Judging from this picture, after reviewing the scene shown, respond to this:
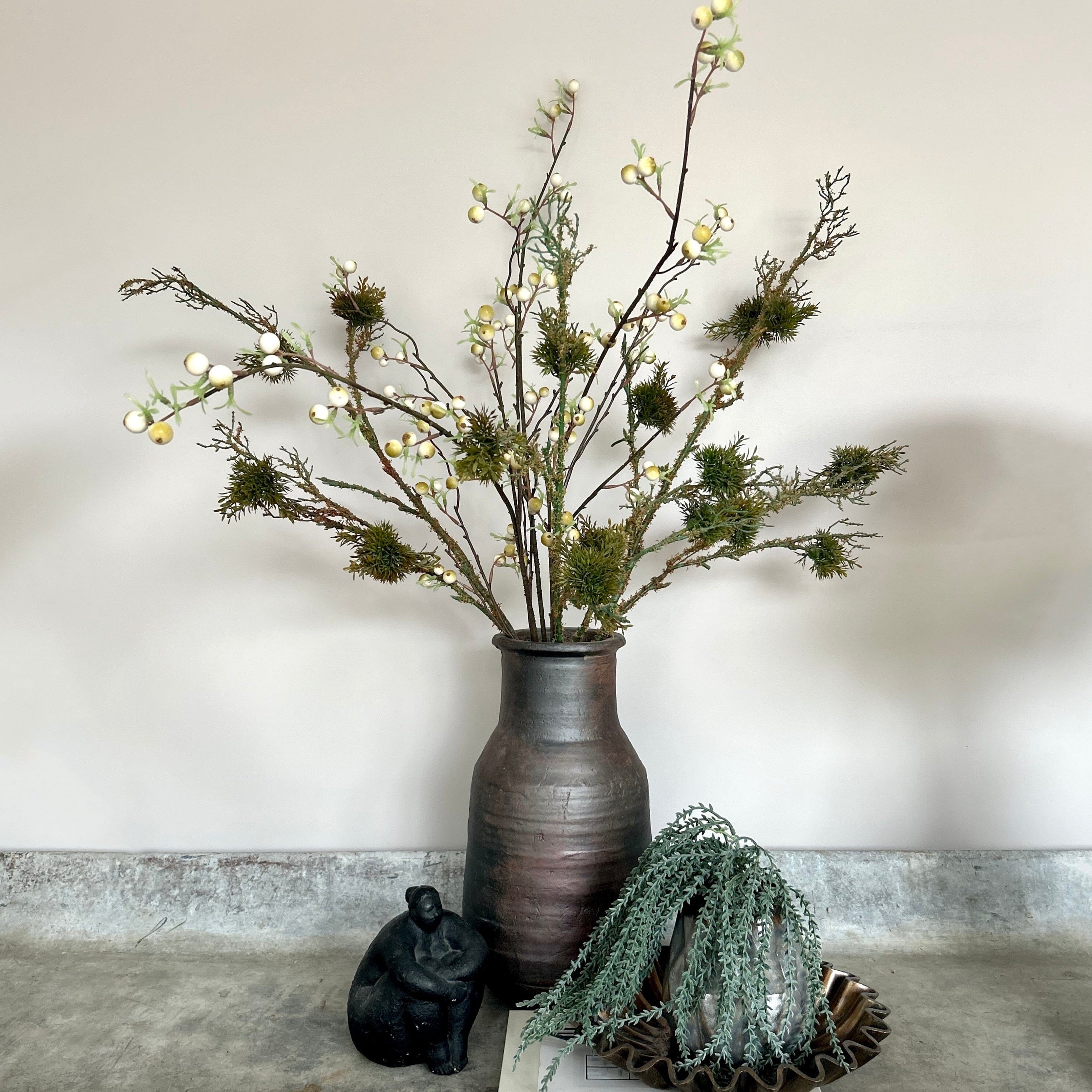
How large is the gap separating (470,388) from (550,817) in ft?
1.72

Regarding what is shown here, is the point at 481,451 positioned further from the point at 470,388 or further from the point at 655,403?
the point at 470,388

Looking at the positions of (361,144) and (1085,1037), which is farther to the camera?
(361,144)

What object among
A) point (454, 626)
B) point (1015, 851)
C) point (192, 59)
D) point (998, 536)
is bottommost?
point (1015, 851)

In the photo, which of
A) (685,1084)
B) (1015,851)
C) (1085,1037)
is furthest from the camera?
(1015,851)

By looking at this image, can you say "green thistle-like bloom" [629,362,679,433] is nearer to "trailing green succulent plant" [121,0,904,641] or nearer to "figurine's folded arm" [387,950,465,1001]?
"trailing green succulent plant" [121,0,904,641]

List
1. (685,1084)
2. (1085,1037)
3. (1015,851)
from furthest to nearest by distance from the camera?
(1015,851) → (1085,1037) → (685,1084)

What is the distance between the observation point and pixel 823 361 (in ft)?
3.75

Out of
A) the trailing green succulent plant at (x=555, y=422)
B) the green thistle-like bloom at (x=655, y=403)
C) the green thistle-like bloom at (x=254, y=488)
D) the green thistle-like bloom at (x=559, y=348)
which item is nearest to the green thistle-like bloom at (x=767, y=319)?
the trailing green succulent plant at (x=555, y=422)

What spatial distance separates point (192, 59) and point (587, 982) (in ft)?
3.72

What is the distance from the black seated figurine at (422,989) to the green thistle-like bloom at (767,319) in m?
0.68

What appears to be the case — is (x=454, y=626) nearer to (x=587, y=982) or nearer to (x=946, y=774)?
(x=587, y=982)

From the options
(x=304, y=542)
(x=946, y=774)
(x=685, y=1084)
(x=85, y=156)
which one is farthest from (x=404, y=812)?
(x=85, y=156)

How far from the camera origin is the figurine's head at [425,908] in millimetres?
828

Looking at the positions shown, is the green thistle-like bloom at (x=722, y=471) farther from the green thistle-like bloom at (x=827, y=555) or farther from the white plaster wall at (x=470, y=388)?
the white plaster wall at (x=470, y=388)
